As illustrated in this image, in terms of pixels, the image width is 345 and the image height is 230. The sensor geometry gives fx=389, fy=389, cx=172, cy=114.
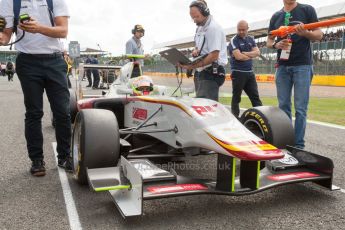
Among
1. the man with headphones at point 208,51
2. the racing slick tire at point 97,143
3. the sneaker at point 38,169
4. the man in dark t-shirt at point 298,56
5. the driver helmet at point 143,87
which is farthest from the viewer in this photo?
the driver helmet at point 143,87

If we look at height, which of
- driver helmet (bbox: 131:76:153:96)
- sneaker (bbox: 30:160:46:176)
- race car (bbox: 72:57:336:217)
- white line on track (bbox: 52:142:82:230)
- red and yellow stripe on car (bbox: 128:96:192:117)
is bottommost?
white line on track (bbox: 52:142:82:230)

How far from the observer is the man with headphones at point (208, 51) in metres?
4.12

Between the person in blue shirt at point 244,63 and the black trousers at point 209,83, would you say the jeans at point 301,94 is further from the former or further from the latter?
the person in blue shirt at point 244,63

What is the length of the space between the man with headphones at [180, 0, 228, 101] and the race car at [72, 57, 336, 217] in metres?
0.45

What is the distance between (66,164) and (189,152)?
1342mm

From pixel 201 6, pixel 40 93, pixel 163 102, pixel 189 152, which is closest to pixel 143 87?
pixel 163 102

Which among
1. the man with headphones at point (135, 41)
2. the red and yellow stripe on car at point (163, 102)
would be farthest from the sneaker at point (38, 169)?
the man with headphones at point (135, 41)

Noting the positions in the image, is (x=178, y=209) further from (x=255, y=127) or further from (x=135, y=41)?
(x=135, y=41)

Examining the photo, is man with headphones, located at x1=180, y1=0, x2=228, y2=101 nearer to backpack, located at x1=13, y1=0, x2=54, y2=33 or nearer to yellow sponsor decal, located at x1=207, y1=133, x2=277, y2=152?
yellow sponsor decal, located at x1=207, y1=133, x2=277, y2=152

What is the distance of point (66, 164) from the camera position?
4.05 meters

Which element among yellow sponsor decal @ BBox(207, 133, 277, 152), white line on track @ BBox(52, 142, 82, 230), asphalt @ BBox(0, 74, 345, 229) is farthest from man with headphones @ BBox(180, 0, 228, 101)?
white line on track @ BBox(52, 142, 82, 230)

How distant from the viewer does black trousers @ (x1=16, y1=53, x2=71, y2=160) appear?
3.72 m

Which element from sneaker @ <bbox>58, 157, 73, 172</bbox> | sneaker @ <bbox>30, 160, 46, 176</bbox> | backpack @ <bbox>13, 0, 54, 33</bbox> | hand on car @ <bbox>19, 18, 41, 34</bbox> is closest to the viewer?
hand on car @ <bbox>19, 18, 41, 34</bbox>

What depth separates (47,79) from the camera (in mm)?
3807
